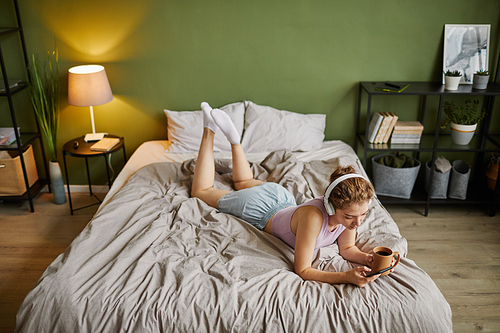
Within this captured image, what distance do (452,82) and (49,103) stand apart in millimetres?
3159

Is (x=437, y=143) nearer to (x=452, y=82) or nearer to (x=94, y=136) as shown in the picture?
(x=452, y=82)

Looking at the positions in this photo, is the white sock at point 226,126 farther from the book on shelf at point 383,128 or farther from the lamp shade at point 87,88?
the book on shelf at point 383,128

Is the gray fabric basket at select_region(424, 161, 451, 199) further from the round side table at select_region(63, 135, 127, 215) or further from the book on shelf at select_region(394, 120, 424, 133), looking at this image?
the round side table at select_region(63, 135, 127, 215)

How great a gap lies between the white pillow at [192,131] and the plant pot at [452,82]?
5.05 feet

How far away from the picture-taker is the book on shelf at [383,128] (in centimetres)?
312

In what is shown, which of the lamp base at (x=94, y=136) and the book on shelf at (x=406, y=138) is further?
the lamp base at (x=94, y=136)

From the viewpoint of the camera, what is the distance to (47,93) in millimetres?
3398

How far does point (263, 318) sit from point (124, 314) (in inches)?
21.2

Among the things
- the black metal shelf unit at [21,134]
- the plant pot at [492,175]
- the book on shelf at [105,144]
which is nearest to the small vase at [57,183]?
the black metal shelf unit at [21,134]

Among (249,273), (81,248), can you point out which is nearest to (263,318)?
(249,273)

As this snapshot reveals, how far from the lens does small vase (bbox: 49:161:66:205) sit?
3359 mm

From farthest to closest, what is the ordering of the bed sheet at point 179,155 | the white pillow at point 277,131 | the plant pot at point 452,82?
the white pillow at point 277,131 < the bed sheet at point 179,155 < the plant pot at point 452,82

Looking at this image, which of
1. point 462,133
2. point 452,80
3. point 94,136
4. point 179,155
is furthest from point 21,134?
point 462,133

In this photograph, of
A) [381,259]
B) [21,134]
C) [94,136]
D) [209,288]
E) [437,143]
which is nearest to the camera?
[381,259]
